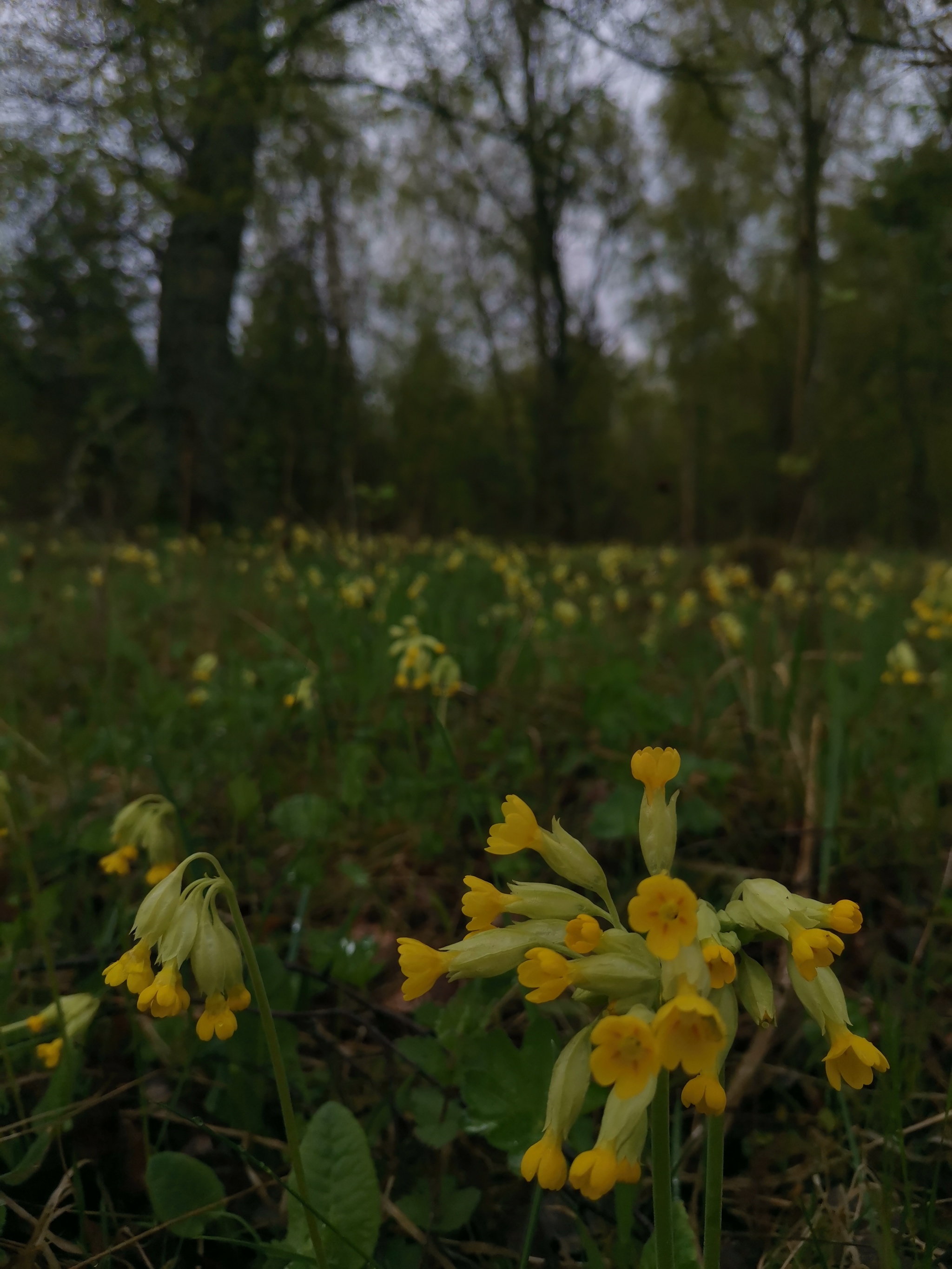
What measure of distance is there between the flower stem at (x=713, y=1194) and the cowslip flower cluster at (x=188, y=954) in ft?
1.78

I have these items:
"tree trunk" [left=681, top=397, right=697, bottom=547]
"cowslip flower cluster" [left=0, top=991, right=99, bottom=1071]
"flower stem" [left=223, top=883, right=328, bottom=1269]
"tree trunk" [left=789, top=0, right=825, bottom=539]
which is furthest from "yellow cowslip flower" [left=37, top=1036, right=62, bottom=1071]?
"tree trunk" [left=681, top=397, right=697, bottom=547]

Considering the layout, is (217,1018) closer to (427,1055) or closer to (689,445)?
(427,1055)

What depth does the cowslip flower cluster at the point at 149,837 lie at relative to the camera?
4.85 feet

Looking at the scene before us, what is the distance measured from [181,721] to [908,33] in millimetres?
2950

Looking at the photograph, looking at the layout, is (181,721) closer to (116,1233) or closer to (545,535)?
(116,1233)

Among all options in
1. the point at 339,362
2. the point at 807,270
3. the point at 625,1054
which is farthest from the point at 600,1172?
the point at 339,362

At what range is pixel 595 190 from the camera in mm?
18438

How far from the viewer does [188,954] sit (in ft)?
3.18

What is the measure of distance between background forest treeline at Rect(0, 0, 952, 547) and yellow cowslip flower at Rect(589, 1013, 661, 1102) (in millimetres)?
2187

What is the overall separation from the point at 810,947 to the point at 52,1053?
1.20m

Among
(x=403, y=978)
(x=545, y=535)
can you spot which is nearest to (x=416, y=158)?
(x=545, y=535)

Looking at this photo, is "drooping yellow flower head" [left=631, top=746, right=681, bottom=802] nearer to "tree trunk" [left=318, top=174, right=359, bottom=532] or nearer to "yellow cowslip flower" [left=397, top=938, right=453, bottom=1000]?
"yellow cowslip flower" [left=397, top=938, right=453, bottom=1000]

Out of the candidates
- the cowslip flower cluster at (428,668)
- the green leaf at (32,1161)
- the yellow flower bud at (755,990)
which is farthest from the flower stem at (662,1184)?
the cowslip flower cluster at (428,668)

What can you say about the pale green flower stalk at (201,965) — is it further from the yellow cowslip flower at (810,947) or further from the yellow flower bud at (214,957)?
the yellow cowslip flower at (810,947)
